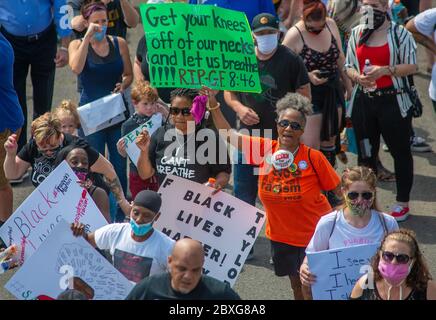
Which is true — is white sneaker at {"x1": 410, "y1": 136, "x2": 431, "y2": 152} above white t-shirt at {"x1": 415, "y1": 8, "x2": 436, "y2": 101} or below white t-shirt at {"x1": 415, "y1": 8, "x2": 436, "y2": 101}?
below

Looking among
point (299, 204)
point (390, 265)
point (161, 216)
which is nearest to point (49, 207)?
point (161, 216)

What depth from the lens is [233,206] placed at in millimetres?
7309

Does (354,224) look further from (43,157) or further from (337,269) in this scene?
(43,157)

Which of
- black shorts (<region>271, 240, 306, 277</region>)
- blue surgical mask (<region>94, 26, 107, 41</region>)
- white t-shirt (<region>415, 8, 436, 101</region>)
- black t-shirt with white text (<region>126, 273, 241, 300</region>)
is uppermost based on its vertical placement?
black t-shirt with white text (<region>126, 273, 241, 300</region>)

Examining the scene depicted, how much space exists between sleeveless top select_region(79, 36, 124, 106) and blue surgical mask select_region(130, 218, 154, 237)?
2.88 m

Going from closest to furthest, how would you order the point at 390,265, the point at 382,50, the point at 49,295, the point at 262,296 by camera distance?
1. the point at 390,265
2. the point at 49,295
3. the point at 262,296
4. the point at 382,50

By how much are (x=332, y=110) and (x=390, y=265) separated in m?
3.31

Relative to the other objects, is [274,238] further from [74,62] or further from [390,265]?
[74,62]

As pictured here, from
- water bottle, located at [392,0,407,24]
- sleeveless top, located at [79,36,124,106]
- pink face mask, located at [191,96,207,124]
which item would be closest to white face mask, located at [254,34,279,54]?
pink face mask, located at [191,96,207,124]

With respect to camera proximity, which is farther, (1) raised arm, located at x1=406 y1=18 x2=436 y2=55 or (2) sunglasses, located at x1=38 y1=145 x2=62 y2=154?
(1) raised arm, located at x1=406 y1=18 x2=436 y2=55

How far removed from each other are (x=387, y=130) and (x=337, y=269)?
2.86m

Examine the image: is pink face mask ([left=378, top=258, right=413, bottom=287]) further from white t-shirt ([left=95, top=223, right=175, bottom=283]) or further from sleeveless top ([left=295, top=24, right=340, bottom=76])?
sleeveless top ([left=295, top=24, right=340, bottom=76])

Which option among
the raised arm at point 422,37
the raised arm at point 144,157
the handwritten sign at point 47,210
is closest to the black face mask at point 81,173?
the handwritten sign at point 47,210

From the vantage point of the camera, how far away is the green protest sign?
7.84m
